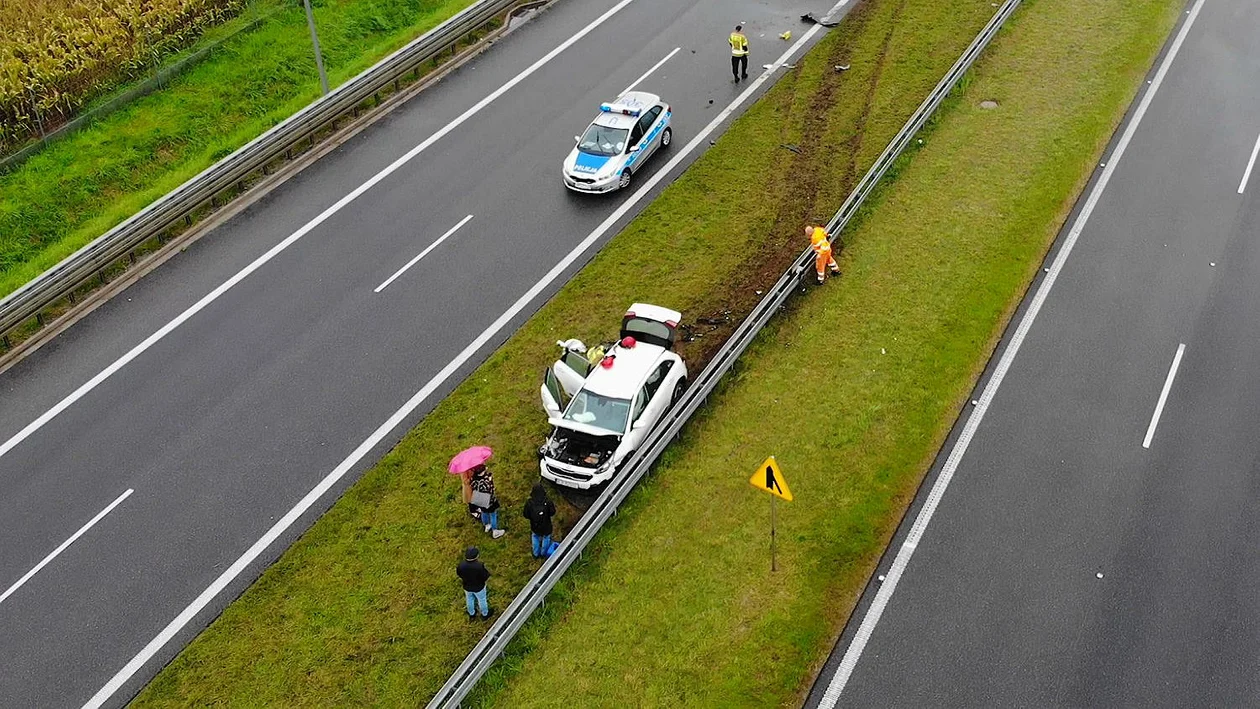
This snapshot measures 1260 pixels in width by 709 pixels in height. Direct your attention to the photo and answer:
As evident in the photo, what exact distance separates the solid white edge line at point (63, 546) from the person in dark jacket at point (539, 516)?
7.32 metres

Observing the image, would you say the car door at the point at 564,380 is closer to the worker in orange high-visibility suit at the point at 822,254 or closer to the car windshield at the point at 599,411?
the car windshield at the point at 599,411

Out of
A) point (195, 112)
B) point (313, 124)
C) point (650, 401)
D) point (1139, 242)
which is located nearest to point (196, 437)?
point (650, 401)

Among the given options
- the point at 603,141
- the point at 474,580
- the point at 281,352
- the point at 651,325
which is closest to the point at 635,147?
the point at 603,141

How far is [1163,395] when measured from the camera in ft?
62.0

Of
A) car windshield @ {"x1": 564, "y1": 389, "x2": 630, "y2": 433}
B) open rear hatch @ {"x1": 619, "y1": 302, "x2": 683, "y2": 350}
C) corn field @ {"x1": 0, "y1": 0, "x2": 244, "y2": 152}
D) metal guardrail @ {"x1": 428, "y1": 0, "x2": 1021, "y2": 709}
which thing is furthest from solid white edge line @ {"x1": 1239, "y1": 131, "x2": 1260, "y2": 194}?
corn field @ {"x1": 0, "y1": 0, "x2": 244, "y2": 152}

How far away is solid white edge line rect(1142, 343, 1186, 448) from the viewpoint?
18.1 metres

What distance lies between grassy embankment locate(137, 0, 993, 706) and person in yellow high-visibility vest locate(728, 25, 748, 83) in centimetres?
108

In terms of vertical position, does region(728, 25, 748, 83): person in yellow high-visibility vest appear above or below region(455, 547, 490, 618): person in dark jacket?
above

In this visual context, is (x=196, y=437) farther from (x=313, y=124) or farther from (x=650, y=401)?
(x=313, y=124)

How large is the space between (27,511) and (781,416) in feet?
42.5

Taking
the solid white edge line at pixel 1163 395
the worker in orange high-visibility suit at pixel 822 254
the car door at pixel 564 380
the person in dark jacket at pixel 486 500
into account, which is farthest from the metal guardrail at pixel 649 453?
the solid white edge line at pixel 1163 395

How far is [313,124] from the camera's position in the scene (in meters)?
26.7

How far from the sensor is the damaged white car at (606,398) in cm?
1731

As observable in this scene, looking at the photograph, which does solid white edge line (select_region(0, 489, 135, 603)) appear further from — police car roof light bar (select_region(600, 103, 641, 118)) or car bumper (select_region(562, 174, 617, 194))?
Result: police car roof light bar (select_region(600, 103, 641, 118))
